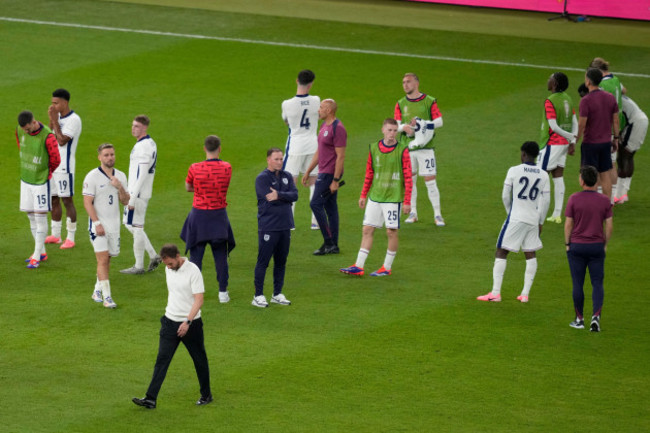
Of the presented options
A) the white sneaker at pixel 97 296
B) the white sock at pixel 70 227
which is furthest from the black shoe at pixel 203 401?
the white sock at pixel 70 227

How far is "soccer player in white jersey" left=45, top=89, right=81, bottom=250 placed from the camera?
1571cm

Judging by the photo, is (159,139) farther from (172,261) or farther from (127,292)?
(172,261)

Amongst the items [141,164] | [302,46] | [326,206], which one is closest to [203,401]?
[141,164]

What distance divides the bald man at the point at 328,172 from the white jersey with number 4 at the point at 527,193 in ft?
9.13

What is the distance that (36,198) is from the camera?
49.5 feet

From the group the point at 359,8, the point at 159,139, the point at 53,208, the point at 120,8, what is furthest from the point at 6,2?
the point at 53,208

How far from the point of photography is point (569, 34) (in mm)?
29984

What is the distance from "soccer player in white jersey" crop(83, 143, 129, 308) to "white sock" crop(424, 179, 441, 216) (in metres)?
5.25

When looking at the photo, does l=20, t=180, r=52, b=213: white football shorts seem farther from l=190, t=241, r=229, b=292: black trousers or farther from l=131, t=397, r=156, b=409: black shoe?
l=131, t=397, r=156, b=409: black shoe

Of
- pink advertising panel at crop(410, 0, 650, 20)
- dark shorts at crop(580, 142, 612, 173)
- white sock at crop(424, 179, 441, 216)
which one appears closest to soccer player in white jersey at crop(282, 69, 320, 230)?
white sock at crop(424, 179, 441, 216)

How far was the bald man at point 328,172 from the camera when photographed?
617 inches

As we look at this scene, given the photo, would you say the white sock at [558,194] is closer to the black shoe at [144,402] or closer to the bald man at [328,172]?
the bald man at [328,172]

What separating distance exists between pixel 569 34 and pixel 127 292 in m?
18.9

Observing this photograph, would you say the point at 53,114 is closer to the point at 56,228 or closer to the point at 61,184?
the point at 61,184
